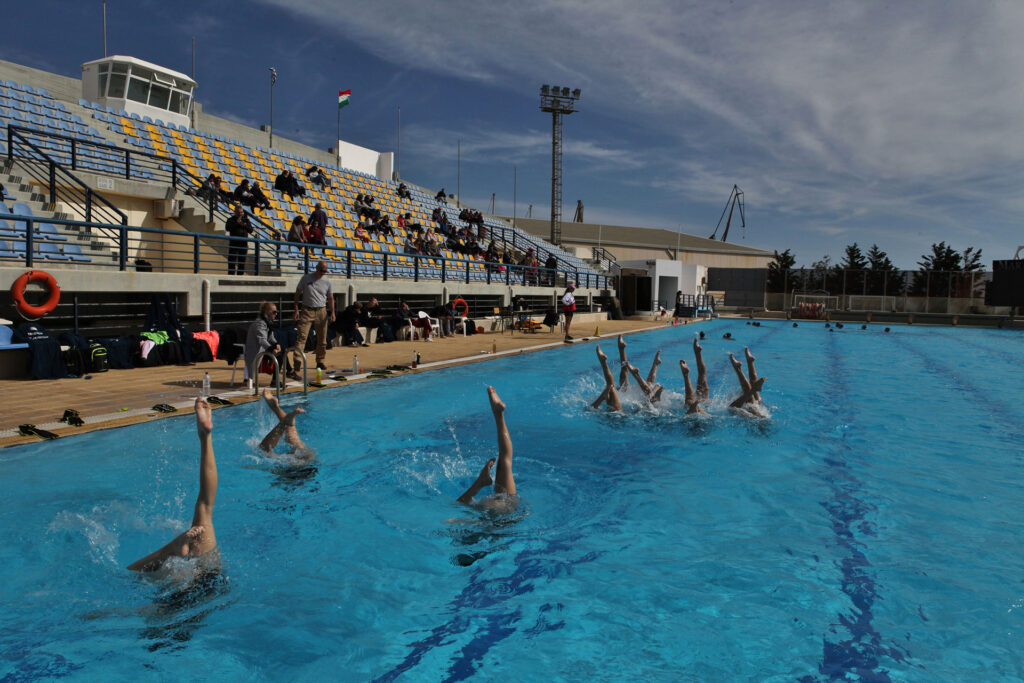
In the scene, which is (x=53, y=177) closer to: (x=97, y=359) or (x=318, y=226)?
(x=97, y=359)

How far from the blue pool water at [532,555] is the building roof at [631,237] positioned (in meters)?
58.4

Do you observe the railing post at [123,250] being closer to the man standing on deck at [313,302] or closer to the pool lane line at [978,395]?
the man standing on deck at [313,302]

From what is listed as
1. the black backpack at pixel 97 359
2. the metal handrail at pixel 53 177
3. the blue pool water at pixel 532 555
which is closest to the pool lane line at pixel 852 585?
the blue pool water at pixel 532 555

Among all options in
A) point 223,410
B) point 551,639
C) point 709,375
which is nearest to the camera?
point 551,639

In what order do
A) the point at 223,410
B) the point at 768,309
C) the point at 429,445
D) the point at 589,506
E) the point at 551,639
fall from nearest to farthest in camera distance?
the point at 551,639 → the point at 589,506 → the point at 429,445 → the point at 223,410 → the point at 768,309

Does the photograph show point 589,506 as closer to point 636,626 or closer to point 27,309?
point 636,626

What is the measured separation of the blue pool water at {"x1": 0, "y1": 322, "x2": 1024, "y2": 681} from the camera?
3.49 m

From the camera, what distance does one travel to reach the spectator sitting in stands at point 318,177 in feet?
88.2

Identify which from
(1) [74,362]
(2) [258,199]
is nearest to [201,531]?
(1) [74,362]

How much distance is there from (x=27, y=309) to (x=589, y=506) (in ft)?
30.0

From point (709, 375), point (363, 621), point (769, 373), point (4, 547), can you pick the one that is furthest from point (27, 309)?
point (769, 373)

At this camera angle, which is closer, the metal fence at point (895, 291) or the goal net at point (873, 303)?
the metal fence at point (895, 291)

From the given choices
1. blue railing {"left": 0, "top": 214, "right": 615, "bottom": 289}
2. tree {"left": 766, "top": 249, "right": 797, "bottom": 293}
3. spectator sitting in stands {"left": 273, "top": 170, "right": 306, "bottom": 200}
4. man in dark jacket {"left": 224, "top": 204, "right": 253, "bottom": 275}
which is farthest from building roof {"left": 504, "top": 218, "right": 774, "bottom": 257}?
man in dark jacket {"left": 224, "top": 204, "right": 253, "bottom": 275}

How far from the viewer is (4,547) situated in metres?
4.40
